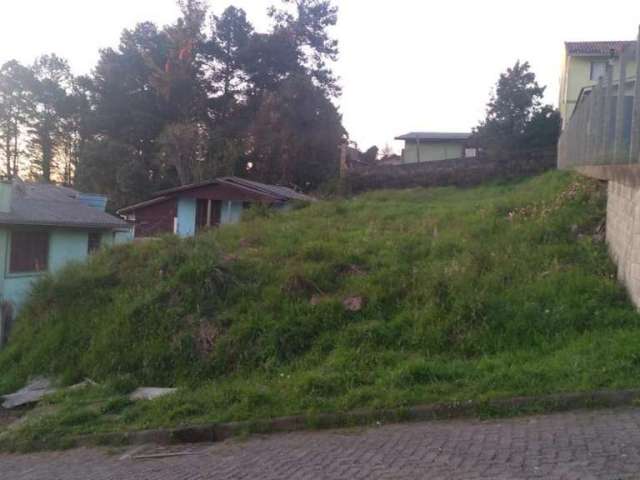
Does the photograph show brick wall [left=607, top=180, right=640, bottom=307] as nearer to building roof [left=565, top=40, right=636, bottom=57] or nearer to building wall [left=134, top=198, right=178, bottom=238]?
building wall [left=134, top=198, right=178, bottom=238]

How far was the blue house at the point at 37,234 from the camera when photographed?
20736 mm

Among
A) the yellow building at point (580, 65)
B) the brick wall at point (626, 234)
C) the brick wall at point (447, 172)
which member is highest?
the yellow building at point (580, 65)

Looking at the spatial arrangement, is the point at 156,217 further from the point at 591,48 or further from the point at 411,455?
the point at 411,455

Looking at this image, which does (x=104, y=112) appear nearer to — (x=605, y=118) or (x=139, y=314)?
(x=139, y=314)

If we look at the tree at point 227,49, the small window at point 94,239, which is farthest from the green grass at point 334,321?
the tree at point 227,49

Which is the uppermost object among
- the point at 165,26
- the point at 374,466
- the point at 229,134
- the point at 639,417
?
the point at 165,26

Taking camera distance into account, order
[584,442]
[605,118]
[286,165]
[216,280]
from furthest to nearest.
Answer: [286,165]
[216,280]
[605,118]
[584,442]

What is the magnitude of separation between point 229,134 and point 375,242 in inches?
1115

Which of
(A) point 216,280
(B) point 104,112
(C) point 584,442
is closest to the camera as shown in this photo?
(C) point 584,442

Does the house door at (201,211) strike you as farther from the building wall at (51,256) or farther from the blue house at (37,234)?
the building wall at (51,256)

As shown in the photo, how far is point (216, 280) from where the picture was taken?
476 inches

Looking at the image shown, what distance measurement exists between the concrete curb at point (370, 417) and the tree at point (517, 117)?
28.7 m

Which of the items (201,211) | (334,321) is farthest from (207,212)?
(334,321)

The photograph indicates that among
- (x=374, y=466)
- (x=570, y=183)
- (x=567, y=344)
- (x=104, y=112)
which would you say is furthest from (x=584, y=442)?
(x=104, y=112)
